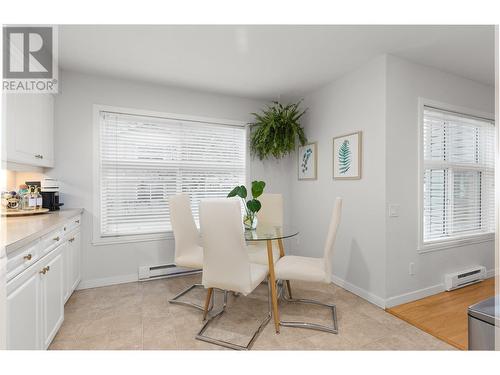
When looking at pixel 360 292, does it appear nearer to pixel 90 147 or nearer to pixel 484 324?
pixel 484 324

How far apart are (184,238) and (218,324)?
946mm

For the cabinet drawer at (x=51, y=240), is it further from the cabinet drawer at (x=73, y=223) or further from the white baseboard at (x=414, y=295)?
the white baseboard at (x=414, y=295)

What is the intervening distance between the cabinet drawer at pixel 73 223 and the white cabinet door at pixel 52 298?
313 mm

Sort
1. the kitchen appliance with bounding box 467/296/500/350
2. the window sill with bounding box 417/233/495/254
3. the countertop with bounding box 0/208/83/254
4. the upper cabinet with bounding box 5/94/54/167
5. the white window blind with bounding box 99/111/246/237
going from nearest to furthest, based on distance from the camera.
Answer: the kitchen appliance with bounding box 467/296/500/350 < the countertop with bounding box 0/208/83/254 < the upper cabinet with bounding box 5/94/54/167 < the window sill with bounding box 417/233/495/254 < the white window blind with bounding box 99/111/246/237

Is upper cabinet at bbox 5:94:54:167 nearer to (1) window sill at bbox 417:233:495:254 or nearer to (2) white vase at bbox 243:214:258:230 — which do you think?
(2) white vase at bbox 243:214:258:230

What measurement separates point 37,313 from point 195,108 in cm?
273

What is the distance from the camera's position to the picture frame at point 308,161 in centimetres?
346

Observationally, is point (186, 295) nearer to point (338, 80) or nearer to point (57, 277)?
point (57, 277)

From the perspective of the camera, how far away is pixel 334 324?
84.5 inches

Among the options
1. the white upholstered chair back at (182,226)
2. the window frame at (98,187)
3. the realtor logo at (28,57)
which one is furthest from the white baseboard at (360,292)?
the realtor logo at (28,57)

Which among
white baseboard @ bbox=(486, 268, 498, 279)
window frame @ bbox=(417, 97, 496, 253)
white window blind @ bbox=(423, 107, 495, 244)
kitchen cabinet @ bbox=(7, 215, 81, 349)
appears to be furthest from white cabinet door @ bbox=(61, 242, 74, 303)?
white baseboard @ bbox=(486, 268, 498, 279)

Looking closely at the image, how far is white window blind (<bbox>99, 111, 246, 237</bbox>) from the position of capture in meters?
3.07

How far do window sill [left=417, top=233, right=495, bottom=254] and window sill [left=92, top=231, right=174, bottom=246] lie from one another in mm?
2995
